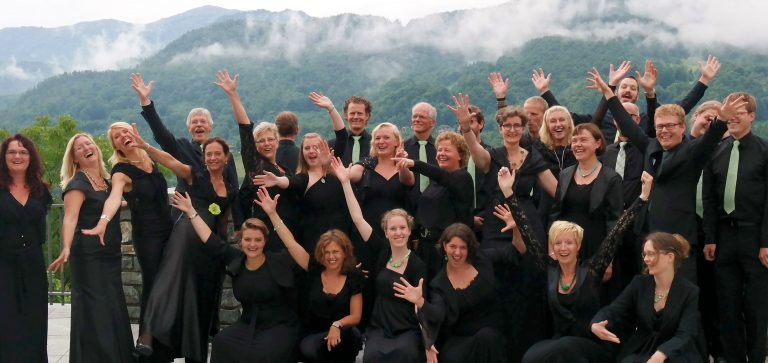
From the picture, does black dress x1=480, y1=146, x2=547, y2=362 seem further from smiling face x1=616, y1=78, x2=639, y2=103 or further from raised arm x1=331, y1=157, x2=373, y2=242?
smiling face x1=616, y1=78, x2=639, y2=103

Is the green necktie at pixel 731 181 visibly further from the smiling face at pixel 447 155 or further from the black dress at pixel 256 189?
the black dress at pixel 256 189

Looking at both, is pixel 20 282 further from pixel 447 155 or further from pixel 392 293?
pixel 447 155

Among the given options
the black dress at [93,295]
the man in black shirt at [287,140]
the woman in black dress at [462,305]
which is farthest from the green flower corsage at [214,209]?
the woman in black dress at [462,305]

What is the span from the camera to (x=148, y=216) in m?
6.48

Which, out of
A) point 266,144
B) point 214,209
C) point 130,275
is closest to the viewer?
point 214,209

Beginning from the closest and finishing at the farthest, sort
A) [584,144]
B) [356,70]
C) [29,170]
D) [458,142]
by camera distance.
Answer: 1. [584,144]
2. [29,170]
3. [458,142]
4. [356,70]

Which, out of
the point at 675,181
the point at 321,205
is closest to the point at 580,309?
the point at 675,181

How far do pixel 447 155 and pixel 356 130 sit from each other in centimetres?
115

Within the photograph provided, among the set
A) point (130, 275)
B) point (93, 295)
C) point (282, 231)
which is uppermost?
point (282, 231)

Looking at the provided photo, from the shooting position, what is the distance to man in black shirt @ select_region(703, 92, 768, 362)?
5750 mm

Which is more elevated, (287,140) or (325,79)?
(325,79)

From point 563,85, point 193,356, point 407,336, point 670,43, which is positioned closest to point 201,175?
point 193,356

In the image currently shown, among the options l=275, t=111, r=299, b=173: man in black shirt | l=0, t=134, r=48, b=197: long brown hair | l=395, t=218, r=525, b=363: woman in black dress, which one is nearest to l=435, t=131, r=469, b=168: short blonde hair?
l=395, t=218, r=525, b=363: woman in black dress

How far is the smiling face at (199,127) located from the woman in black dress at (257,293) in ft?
2.76
